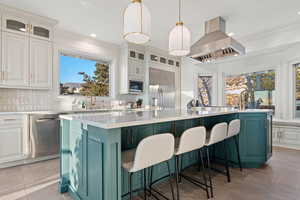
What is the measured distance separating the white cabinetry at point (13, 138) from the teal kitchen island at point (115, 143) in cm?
151

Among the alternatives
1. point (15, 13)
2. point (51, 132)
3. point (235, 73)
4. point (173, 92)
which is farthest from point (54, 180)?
point (235, 73)

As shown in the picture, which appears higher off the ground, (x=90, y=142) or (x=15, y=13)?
(x=15, y=13)

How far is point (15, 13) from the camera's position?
3.11 m

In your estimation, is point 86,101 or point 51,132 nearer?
point 51,132

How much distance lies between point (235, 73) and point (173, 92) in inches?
81.9

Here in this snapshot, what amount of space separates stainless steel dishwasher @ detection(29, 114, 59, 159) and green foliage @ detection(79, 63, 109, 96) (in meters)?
1.37

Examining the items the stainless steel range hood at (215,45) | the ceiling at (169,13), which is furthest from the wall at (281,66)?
the stainless steel range hood at (215,45)

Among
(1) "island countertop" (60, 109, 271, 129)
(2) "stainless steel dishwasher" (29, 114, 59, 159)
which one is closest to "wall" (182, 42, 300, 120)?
(1) "island countertop" (60, 109, 271, 129)

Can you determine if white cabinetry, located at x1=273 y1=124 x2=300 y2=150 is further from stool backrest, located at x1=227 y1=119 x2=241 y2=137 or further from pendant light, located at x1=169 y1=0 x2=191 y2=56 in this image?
pendant light, located at x1=169 y1=0 x2=191 y2=56

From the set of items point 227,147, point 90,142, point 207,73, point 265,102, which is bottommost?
point 227,147

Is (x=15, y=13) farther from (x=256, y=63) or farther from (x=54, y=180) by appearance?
(x=256, y=63)

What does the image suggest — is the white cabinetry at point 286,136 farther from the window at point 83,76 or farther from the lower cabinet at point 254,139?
the window at point 83,76

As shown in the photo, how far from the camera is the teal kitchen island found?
4.29ft

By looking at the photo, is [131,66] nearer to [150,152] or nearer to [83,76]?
[83,76]
